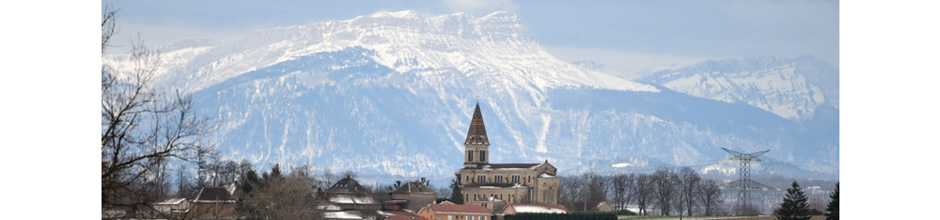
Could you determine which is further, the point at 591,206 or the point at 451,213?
the point at 591,206

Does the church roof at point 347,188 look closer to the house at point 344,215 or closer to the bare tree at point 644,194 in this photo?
the house at point 344,215

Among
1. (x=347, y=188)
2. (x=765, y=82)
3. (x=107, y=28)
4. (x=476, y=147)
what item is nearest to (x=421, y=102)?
(x=765, y=82)

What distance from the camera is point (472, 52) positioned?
187 meters

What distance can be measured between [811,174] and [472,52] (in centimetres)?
6010

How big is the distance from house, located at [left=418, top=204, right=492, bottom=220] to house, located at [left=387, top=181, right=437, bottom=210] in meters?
7.05

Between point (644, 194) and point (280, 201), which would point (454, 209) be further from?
point (280, 201)

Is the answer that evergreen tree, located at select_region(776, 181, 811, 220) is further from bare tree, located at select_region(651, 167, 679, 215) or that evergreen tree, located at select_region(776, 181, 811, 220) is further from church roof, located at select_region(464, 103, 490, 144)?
church roof, located at select_region(464, 103, 490, 144)

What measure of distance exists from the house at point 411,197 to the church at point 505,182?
3.82 metres

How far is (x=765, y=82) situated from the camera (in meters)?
167

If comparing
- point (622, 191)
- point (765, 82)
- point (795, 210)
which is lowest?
point (622, 191)

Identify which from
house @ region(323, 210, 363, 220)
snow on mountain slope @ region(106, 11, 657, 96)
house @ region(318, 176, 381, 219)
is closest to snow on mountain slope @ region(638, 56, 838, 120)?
snow on mountain slope @ region(106, 11, 657, 96)

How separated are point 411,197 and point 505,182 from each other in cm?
1090

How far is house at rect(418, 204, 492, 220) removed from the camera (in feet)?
232
